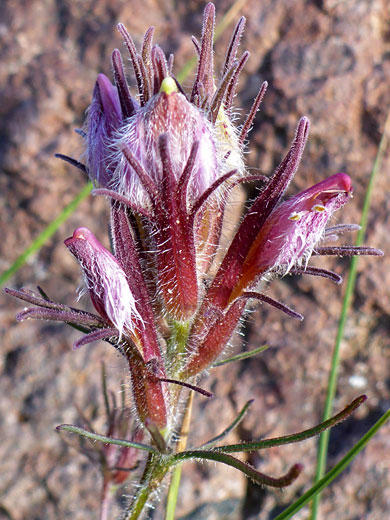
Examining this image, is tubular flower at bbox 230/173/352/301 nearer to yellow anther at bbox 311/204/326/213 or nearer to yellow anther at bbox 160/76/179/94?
yellow anther at bbox 311/204/326/213

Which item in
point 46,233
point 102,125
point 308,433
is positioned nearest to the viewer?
point 308,433

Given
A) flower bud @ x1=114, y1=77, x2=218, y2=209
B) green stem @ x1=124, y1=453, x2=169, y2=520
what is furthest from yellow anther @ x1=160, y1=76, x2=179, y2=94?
green stem @ x1=124, y1=453, x2=169, y2=520

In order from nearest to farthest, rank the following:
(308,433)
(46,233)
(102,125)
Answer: (308,433)
(102,125)
(46,233)

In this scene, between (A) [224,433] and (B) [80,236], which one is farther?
(A) [224,433]

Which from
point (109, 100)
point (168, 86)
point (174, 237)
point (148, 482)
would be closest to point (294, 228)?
point (174, 237)

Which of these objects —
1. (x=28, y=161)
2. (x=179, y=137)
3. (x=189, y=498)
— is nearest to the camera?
(x=179, y=137)

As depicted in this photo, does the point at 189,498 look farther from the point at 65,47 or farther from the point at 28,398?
the point at 65,47

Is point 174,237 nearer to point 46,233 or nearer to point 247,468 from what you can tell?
point 247,468

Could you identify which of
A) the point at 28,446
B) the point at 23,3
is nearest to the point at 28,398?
the point at 28,446
